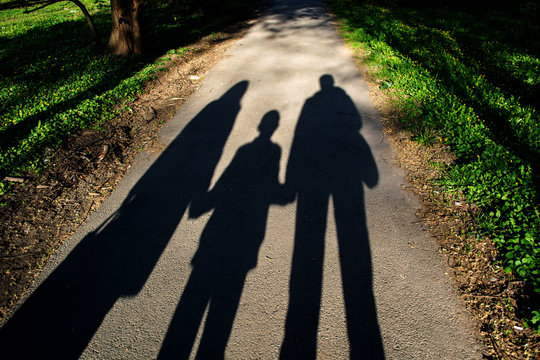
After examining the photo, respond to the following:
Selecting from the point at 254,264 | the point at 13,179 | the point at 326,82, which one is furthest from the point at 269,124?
the point at 13,179

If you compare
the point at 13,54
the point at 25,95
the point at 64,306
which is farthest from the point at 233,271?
the point at 13,54

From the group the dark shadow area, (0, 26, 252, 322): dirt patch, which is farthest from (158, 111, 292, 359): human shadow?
the dark shadow area

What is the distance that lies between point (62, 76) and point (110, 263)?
287 inches

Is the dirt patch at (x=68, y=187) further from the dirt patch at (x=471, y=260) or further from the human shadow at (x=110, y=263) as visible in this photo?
the dirt patch at (x=471, y=260)

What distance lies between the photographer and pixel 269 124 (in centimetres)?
532

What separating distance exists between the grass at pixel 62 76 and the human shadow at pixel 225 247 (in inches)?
126

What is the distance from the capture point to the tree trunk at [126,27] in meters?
7.89

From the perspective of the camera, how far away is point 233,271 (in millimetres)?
2918

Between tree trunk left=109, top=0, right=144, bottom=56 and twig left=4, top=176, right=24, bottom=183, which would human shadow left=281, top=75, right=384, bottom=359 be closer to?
twig left=4, top=176, right=24, bottom=183

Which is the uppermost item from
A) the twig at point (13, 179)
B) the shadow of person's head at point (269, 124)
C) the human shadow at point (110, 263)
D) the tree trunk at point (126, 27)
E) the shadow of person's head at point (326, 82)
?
the tree trunk at point (126, 27)

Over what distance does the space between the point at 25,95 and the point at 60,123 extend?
2.57m

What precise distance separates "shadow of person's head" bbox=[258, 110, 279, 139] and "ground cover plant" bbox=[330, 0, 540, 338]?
2.38 metres

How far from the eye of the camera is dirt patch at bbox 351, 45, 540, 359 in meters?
2.25

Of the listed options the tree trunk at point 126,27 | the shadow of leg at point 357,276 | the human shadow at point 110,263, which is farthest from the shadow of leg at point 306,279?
the tree trunk at point 126,27
